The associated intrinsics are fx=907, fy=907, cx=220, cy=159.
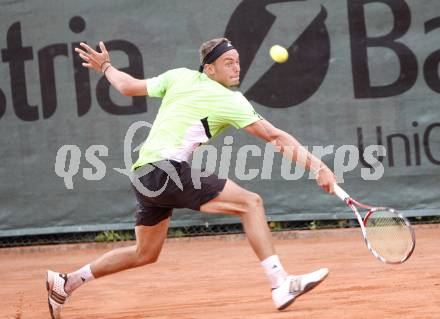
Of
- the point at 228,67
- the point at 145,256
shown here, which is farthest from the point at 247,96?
the point at 145,256

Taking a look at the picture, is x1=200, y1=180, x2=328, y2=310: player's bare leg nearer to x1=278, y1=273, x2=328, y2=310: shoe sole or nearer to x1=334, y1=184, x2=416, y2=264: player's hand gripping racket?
x1=278, y1=273, x2=328, y2=310: shoe sole

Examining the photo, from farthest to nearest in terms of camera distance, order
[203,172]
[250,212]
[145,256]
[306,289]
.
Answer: [145,256]
[203,172]
[250,212]
[306,289]

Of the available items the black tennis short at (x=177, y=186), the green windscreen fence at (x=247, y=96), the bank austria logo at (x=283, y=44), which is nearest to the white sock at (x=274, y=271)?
the black tennis short at (x=177, y=186)

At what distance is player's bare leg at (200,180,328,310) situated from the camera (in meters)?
4.42

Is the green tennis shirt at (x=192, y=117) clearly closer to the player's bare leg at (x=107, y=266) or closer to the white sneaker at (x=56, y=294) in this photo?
the player's bare leg at (x=107, y=266)

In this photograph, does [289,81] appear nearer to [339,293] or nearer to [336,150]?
[336,150]

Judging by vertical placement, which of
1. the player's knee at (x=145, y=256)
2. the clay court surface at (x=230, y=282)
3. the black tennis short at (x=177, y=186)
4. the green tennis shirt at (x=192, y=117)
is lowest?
the clay court surface at (x=230, y=282)

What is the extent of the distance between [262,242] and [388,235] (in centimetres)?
62

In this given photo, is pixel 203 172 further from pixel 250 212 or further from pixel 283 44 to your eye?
pixel 283 44

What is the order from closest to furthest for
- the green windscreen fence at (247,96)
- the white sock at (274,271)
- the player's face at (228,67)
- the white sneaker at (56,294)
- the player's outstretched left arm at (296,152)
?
the player's outstretched left arm at (296,152) < the white sock at (274,271) < the player's face at (228,67) < the white sneaker at (56,294) < the green windscreen fence at (247,96)

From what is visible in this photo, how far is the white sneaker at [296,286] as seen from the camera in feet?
14.4

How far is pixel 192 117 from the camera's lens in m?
4.56

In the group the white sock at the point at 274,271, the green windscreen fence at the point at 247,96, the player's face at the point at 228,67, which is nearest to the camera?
the white sock at the point at 274,271

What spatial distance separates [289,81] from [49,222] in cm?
259
